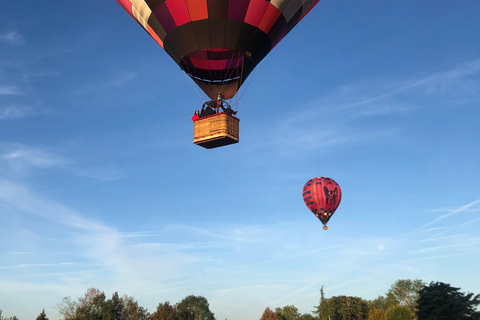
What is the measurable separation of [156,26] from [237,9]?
3.70m

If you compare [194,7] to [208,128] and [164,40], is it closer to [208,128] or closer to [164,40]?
[164,40]

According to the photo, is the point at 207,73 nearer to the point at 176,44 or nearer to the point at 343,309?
the point at 176,44

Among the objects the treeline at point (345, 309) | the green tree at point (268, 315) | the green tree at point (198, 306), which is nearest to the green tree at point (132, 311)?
the treeline at point (345, 309)

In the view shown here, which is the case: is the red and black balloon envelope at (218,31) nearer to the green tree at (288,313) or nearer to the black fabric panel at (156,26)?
the black fabric panel at (156,26)

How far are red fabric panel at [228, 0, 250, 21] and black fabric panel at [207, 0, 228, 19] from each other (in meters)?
0.19

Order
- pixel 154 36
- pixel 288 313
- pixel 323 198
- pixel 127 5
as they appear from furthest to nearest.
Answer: pixel 288 313, pixel 323 198, pixel 154 36, pixel 127 5

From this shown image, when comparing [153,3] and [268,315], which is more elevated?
[153,3]

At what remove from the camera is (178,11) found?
16.6m

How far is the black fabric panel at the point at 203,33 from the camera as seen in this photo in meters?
16.5

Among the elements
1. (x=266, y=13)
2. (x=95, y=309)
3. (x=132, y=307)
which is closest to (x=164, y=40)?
(x=266, y=13)

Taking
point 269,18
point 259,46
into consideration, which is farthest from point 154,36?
point 269,18

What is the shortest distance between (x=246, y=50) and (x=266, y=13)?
168 centimetres

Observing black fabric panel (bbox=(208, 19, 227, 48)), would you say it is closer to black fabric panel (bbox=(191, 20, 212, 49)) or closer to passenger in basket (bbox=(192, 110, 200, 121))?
black fabric panel (bbox=(191, 20, 212, 49))

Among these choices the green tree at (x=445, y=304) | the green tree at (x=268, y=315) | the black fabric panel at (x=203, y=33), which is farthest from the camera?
the green tree at (x=268, y=315)
